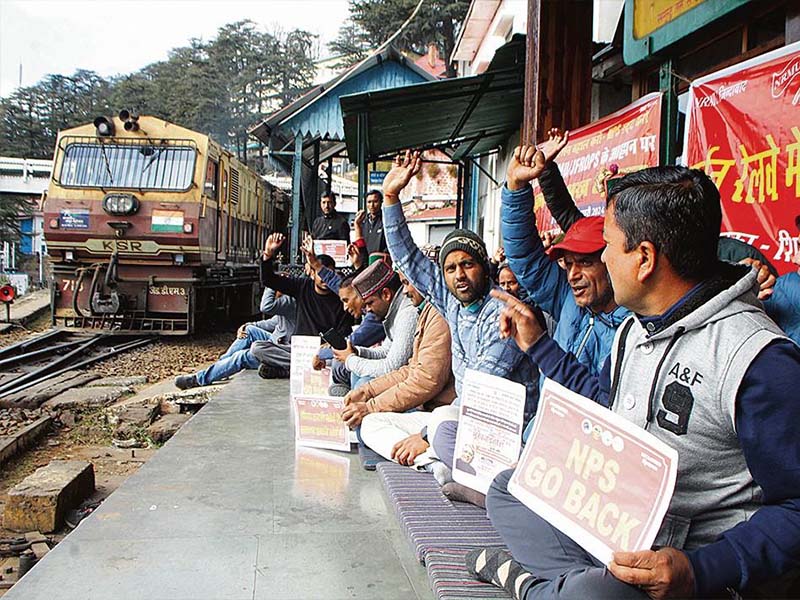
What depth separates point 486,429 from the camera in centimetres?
313

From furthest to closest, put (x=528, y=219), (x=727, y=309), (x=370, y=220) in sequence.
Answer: (x=370, y=220) < (x=528, y=219) < (x=727, y=309)

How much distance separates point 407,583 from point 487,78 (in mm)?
6596

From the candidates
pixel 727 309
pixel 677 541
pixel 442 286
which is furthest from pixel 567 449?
pixel 442 286

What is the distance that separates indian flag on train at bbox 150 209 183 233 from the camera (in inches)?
452

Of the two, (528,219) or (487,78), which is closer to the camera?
(528,219)

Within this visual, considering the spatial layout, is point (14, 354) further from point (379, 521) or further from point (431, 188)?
point (431, 188)

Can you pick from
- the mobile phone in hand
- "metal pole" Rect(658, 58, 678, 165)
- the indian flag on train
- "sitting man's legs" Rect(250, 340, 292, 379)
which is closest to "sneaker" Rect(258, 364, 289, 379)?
"sitting man's legs" Rect(250, 340, 292, 379)

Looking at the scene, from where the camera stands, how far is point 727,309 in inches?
73.3

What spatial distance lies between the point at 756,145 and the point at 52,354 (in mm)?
10545

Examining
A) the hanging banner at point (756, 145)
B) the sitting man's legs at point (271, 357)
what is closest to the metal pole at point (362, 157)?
the sitting man's legs at point (271, 357)

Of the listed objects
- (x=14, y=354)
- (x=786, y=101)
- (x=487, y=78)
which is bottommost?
(x=14, y=354)

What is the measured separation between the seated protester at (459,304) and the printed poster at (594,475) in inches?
47.7

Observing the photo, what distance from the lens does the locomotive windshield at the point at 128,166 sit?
11789 mm

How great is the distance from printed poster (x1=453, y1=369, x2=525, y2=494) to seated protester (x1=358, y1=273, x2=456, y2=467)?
79 centimetres
